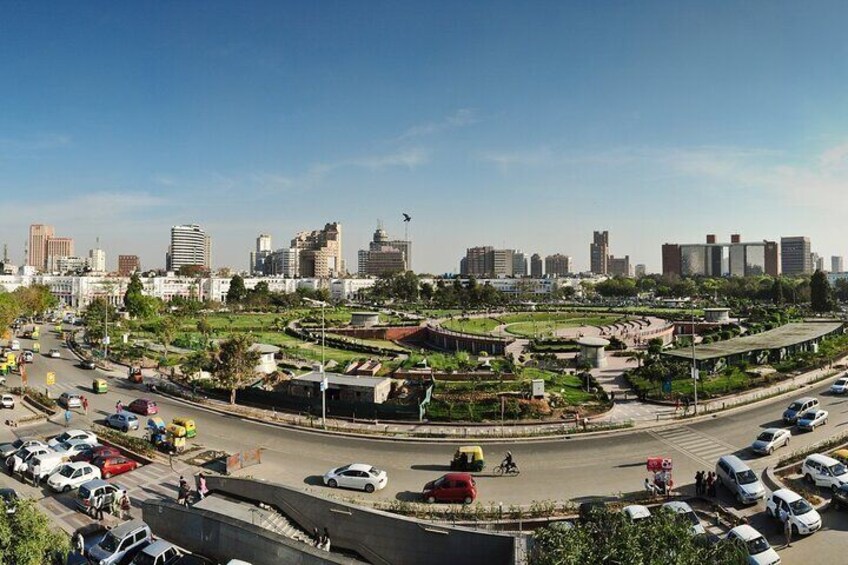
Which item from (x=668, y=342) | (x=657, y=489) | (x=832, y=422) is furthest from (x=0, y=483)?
(x=668, y=342)

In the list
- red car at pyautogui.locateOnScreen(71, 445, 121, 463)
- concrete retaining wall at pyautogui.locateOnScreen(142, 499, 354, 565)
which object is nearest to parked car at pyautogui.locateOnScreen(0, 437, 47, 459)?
red car at pyautogui.locateOnScreen(71, 445, 121, 463)

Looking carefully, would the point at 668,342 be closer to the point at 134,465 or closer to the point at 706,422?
the point at 706,422

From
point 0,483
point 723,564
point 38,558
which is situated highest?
point 723,564

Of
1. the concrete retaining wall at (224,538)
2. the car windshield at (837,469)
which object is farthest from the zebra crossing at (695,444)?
the concrete retaining wall at (224,538)

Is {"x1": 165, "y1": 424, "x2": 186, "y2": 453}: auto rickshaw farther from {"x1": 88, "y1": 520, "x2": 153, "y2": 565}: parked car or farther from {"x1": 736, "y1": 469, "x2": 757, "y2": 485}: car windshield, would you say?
{"x1": 736, "y1": 469, "x2": 757, "y2": 485}: car windshield

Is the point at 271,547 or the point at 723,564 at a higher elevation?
the point at 723,564

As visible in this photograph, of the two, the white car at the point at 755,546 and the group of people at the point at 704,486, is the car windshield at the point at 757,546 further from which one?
the group of people at the point at 704,486

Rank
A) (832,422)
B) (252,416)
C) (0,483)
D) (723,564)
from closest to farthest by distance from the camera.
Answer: (723,564), (0,483), (832,422), (252,416)
